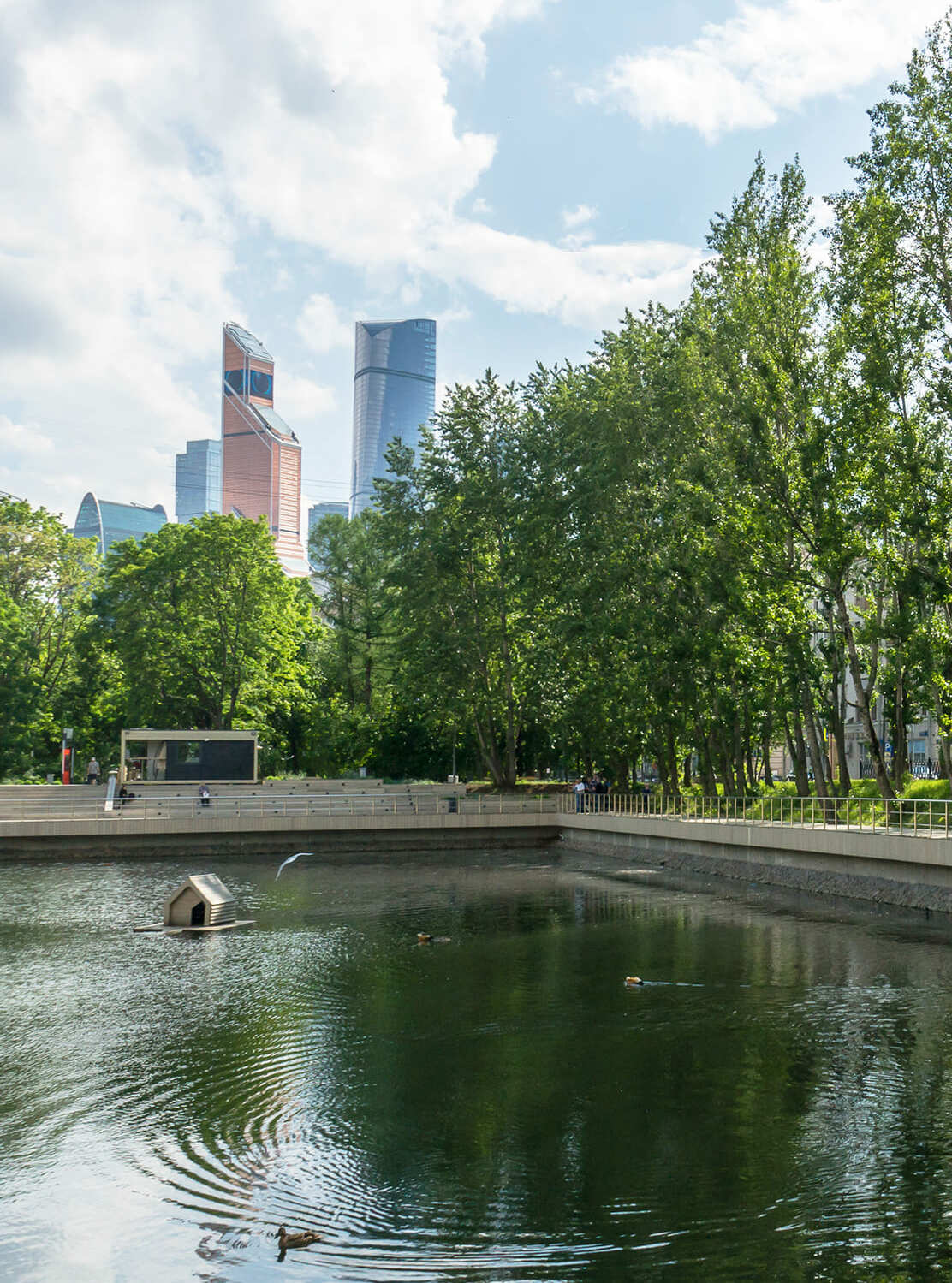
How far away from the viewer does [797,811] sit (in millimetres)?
32219

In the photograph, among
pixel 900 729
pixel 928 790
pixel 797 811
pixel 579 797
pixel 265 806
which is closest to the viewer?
pixel 900 729

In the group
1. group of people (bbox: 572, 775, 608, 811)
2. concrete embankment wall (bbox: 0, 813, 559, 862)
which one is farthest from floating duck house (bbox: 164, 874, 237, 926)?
group of people (bbox: 572, 775, 608, 811)

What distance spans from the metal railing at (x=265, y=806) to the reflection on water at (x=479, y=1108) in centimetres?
2167

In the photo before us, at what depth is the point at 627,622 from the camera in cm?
Answer: 4144

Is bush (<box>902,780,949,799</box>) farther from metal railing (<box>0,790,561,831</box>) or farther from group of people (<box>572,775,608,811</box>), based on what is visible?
metal railing (<box>0,790,561,831</box>)

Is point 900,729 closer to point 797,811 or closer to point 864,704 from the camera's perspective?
point 864,704

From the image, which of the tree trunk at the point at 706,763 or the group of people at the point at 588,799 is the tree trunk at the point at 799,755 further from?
the group of people at the point at 588,799

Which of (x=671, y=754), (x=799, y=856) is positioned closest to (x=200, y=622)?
(x=671, y=754)

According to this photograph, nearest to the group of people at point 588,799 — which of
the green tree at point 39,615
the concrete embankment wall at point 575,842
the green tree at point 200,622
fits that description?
the concrete embankment wall at point 575,842

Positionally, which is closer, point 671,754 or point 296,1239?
point 296,1239

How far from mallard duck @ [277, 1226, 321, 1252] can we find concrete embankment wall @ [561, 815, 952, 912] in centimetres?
1839

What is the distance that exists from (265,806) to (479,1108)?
3652cm

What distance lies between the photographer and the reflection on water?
829 centimetres

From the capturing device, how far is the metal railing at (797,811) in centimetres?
2583
